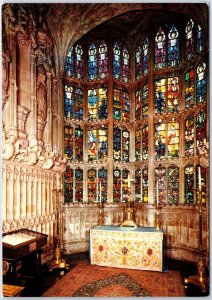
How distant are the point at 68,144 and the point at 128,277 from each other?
5933 mm

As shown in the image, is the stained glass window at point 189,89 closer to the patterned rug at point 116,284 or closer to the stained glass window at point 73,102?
the stained glass window at point 73,102

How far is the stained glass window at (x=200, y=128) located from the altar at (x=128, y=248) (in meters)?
3.59

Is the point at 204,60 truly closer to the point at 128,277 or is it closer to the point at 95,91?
the point at 95,91

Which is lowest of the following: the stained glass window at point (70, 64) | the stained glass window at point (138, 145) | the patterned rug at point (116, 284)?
the patterned rug at point (116, 284)

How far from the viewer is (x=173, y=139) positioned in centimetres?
1093

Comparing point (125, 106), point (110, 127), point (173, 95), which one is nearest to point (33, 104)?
point (110, 127)

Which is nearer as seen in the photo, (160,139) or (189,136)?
(189,136)

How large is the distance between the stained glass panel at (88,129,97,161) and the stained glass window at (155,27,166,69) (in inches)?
156

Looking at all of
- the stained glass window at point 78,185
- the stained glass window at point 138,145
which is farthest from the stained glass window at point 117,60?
the stained glass window at point 78,185

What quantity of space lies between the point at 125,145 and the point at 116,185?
6.07ft

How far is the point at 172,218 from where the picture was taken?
1050 cm

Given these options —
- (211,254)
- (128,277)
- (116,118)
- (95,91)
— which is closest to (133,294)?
(128,277)

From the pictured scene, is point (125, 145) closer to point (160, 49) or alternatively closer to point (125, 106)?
point (125, 106)

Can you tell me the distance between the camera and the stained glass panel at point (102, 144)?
11.9m
